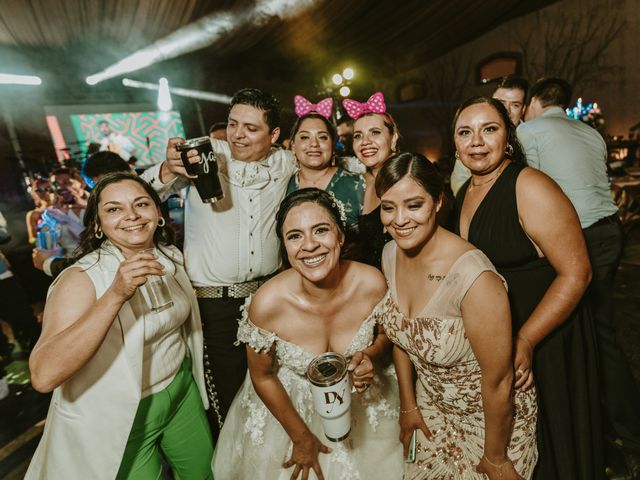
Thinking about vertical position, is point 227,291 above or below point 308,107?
below

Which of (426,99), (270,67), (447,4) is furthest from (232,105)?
(426,99)

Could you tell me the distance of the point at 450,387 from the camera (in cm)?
159

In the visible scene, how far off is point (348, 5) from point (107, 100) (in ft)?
23.4

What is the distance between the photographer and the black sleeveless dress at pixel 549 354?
1675 mm

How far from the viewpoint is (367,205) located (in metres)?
2.56

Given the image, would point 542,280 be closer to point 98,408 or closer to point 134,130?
point 98,408

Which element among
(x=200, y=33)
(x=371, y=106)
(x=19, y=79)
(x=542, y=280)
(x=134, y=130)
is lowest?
(x=542, y=280)

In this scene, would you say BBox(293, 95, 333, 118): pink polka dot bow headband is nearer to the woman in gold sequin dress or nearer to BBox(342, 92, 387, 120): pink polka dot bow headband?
BBox(342, 92, 387, 120): pink polka dot bow headband

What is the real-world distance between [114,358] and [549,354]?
2043mm

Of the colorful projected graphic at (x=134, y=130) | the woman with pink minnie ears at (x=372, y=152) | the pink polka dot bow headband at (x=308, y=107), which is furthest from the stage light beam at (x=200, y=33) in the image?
the woman with pink minnie ears at (x=372, y=152)

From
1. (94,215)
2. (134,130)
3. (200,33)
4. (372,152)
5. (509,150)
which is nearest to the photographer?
(94,215)

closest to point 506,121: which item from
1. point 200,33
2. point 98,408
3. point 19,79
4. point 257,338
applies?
point 257,338

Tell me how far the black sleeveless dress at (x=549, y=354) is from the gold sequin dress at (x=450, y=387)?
0.64 ft

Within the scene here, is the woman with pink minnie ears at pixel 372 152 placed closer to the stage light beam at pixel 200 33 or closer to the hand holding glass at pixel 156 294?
the hand holding glass at pixel 156 294
